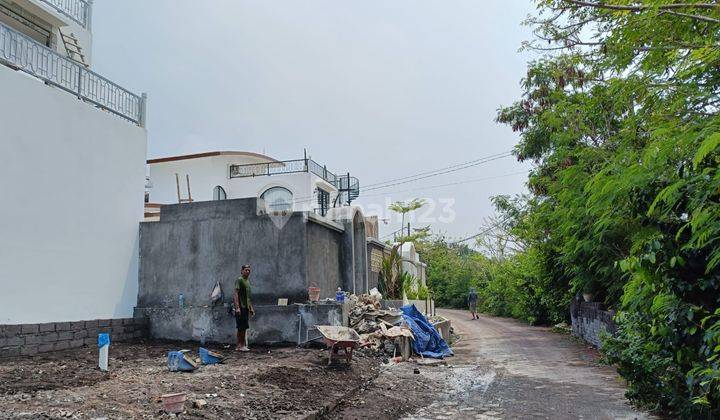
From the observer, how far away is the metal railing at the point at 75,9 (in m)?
13.6

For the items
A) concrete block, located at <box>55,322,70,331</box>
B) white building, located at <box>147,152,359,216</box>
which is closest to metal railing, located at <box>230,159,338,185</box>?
white building, located at <box>147,152,359,216</box>

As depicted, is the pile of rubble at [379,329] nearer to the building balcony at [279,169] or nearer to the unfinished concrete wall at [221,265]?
the unfinished concrete wall at [221,265]

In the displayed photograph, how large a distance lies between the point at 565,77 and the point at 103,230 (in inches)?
505

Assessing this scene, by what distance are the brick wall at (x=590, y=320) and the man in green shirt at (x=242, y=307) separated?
8028 mm

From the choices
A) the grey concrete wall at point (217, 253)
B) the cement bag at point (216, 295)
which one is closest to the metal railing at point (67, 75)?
the grey concrete wall at point (217, 253)

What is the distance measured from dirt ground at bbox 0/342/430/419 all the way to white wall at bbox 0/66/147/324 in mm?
1207

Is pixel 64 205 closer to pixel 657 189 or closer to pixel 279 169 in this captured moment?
pixel 657 189

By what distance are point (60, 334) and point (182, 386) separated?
4445mm

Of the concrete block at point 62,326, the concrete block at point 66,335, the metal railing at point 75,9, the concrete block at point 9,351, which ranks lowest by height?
the concrete block at point 9,351

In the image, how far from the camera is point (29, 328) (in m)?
9.22

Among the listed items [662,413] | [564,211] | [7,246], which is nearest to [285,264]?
[7,246]

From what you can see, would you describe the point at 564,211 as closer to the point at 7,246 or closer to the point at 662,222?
the point at 662,222

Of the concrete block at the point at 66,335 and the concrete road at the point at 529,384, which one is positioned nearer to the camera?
the concrete road at the point at 529,384

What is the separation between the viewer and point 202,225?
12.6 m
